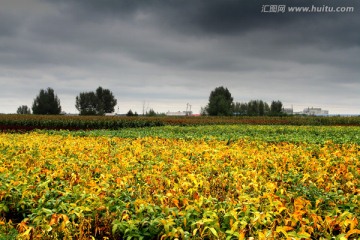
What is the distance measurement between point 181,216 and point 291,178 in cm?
267

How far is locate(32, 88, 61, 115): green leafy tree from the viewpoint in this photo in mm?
99562

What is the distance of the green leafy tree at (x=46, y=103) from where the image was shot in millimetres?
99562

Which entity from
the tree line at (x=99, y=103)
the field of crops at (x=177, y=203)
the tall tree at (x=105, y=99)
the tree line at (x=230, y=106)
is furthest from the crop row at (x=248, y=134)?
the tall tree at (x=105, y=99)

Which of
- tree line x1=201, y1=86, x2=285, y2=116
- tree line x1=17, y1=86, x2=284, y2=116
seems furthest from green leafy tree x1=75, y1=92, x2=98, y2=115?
tree line x1=201, y1=86, x2=285, y2=116

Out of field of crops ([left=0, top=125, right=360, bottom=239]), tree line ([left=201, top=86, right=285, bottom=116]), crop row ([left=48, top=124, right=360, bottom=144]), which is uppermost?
tree line ([left=201, top=86, right=285, bottom=116])

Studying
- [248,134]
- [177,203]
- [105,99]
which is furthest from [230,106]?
[177,203]

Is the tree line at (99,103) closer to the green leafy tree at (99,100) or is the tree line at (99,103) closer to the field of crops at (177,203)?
the green leafy tree at (99,100)

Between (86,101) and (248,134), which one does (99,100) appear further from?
(248,134)

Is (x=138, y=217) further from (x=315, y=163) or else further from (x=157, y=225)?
(x=315, y=163)

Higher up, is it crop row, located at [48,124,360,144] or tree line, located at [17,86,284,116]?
tree line, located at [17,86,284,116]

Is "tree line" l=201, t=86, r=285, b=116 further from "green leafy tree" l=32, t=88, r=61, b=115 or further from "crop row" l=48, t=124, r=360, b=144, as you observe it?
"crop row" l=48, t=124, r=360, b=144

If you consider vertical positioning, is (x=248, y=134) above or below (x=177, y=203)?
above

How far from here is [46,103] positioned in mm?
99562

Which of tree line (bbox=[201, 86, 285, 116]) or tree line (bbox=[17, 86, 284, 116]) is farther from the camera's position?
tree line (bbox=[17, 86, 284, 116])
